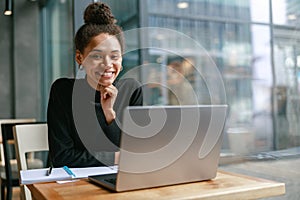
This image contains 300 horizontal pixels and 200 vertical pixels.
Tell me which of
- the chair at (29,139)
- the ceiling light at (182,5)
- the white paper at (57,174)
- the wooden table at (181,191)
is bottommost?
the wooden table at (181,191)

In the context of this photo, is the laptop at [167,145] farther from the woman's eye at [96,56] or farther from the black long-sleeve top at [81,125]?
the woman's eye at [96,56]

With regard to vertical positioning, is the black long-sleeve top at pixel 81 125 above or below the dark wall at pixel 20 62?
below

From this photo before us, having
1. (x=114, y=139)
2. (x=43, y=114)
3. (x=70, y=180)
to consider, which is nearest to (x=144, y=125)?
(x=70, y=180)

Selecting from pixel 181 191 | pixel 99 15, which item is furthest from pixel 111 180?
pixel 99 15

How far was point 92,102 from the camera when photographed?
1.53 metres

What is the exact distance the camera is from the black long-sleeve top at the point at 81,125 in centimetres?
137

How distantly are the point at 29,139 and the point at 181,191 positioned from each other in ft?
4.38

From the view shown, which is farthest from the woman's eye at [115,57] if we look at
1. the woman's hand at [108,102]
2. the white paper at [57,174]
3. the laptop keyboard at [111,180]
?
the laptop keyboard at [111,180]

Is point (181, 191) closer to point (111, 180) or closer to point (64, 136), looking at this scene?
point (111, 180)

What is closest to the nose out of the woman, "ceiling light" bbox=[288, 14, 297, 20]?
the woman

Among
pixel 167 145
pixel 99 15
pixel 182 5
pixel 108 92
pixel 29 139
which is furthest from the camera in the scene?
pixel 29 139

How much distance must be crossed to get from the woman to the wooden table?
1.14ft

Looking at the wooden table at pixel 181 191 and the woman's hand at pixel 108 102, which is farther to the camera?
the woman's hand at pixel 108 102

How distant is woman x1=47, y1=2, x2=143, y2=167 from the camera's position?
1.38 meters
